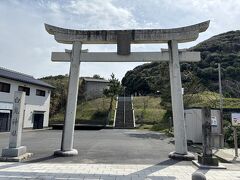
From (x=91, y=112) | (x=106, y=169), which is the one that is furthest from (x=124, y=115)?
(x=106, y=169)

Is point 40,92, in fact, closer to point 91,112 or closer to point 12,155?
point 91,112

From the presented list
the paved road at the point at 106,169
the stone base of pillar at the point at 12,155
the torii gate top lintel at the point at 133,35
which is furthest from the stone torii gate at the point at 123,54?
the stone base of pillar at the point at 12,155

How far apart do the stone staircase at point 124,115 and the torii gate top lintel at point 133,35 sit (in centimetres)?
2396

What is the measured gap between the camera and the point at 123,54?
10.6 metres

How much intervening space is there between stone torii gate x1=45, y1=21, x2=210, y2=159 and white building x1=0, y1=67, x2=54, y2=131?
56.1 feet

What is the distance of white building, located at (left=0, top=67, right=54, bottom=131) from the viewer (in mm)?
25703

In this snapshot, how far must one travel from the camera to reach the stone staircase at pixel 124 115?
34294mm

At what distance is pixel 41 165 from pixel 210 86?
158 ft

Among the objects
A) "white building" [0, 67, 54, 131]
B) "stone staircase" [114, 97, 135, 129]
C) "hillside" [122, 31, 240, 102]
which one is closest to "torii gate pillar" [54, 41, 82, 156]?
"white building" [0, 67, 54, 131]

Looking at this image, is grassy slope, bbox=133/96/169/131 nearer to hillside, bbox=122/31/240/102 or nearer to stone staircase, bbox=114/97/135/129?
stone staircase, bbox=114/97/135/129

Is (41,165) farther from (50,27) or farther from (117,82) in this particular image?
(117,82)

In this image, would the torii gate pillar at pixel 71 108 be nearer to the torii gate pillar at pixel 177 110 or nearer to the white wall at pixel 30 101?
the torii gate pillar at pixel 177 110

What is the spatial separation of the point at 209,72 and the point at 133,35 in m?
47.3

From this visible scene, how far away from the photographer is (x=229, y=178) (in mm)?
6844
